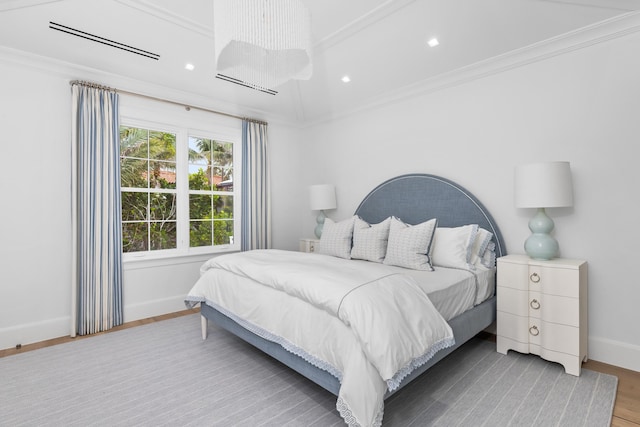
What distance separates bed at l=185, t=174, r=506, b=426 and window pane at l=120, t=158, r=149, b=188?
149 centimetres

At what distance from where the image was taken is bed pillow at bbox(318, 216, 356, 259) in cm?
361

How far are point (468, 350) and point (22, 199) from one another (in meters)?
4.31

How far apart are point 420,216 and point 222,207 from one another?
2.64 metres

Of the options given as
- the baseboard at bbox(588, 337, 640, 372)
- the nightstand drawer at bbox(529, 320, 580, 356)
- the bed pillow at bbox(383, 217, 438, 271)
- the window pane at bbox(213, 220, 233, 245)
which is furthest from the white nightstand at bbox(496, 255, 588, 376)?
the window pane at bbox(213, 220, 233, 245)

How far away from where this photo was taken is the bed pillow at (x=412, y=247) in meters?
2.85

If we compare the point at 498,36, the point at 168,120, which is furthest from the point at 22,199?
the point at 498,36

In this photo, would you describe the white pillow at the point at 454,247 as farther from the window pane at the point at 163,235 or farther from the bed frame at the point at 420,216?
the window pane at the point at 163,235

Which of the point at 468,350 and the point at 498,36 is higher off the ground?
the point at 498,36

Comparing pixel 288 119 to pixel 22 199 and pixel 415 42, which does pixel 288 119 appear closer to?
pixel 415 42

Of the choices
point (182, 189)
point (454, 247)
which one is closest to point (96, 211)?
point (182, 189)

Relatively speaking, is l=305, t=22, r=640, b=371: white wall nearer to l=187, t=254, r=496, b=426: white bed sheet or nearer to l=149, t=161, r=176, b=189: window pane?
l=187, t=254, r=496, b=426: white bed sheet

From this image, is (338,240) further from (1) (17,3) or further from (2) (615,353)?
(1) (17,3)

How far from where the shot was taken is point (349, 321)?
5.46ft

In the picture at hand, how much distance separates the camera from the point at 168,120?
12.7 ft
